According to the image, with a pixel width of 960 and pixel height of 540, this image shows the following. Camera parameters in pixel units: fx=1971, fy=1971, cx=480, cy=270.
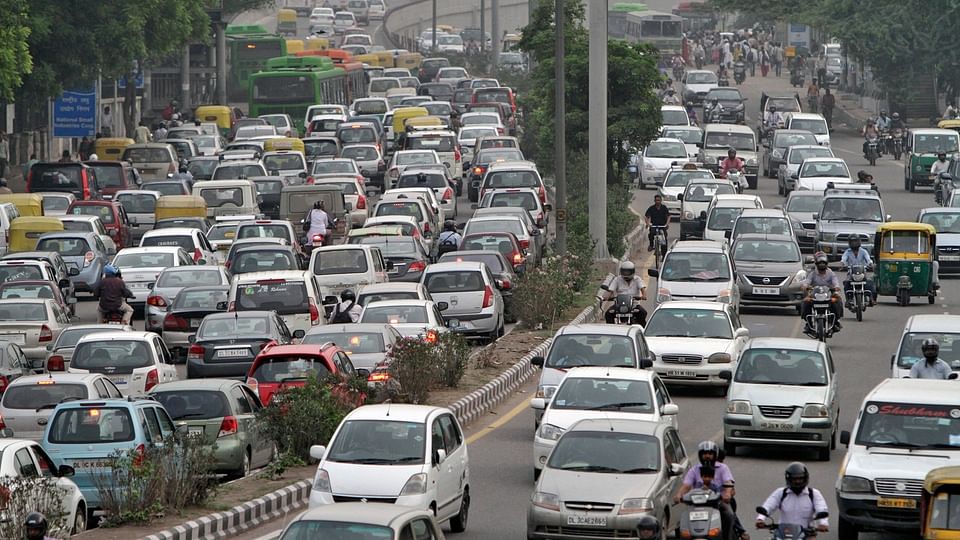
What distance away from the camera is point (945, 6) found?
7669 centimetres

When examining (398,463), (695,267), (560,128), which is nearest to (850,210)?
(560,128)

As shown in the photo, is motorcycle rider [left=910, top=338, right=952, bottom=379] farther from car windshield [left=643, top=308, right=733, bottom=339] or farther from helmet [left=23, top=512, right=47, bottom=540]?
helmet [left=23, top=512, right=47, bottom=540]

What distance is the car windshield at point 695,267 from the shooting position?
1340 inches

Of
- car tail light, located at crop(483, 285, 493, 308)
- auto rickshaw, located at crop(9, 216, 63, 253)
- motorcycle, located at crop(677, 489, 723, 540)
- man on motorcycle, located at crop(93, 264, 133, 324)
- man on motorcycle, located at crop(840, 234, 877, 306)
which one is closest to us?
motorcycle, located at crop(677, 489, 723, 540)

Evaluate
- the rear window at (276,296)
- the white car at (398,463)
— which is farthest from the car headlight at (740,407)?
the rear window at (276,296)

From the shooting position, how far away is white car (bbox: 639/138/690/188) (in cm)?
5966

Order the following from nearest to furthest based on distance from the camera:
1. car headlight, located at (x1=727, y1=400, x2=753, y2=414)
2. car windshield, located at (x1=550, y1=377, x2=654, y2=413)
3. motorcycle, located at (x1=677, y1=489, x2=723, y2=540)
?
motorcycle, located at (x1=677, y1=489, x2=723, y2=540) → car windshield, located at (x1=550, y1=377, x2=654, y2=413) → car headlight, located at (x1=727, y1=400, x2=753, y2=414)

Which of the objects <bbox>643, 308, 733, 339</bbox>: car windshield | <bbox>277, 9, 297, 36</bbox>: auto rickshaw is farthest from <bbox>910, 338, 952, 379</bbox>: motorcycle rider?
<bbox>277, 9, 297, 36</bbox>: auto rickshaw

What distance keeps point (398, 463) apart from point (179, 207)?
→ 26.6 metres

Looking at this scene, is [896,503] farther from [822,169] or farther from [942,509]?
[822,169]

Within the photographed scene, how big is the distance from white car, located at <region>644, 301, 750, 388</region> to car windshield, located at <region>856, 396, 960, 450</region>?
8571mm

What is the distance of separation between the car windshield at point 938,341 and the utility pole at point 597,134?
17334 mm

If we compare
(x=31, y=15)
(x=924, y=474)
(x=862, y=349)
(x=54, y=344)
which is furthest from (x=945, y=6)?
(x=924, y=474)

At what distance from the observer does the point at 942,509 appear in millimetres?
15344
